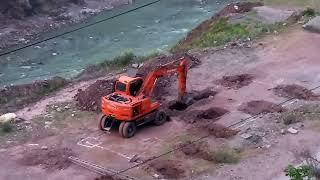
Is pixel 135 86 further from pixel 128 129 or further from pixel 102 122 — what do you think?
pixel 102 122

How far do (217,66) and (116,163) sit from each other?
8741 mm

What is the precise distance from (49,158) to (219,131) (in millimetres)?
5089

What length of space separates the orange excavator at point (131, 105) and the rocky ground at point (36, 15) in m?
18.0

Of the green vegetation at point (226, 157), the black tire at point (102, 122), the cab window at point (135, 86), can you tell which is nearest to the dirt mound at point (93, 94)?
the black tire at point (102, 122)

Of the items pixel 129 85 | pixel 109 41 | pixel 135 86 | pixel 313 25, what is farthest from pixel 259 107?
pixel 109 41

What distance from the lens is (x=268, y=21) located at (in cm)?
3316

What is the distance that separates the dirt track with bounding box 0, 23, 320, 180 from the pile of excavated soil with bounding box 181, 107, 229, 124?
0.06 meters

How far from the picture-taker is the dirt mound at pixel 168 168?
18438 mm

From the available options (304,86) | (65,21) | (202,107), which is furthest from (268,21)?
(65,21)

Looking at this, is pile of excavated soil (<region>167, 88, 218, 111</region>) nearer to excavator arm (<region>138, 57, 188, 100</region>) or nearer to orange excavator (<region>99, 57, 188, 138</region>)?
excavator arm (<region>138, 57, 188, 100</region>)

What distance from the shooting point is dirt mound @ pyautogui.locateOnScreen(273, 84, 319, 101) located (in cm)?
2321

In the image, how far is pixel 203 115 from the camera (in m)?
22.3

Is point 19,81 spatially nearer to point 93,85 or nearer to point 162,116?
point 93,85

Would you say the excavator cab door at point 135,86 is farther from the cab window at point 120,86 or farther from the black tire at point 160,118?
the black tire at point 160,118
